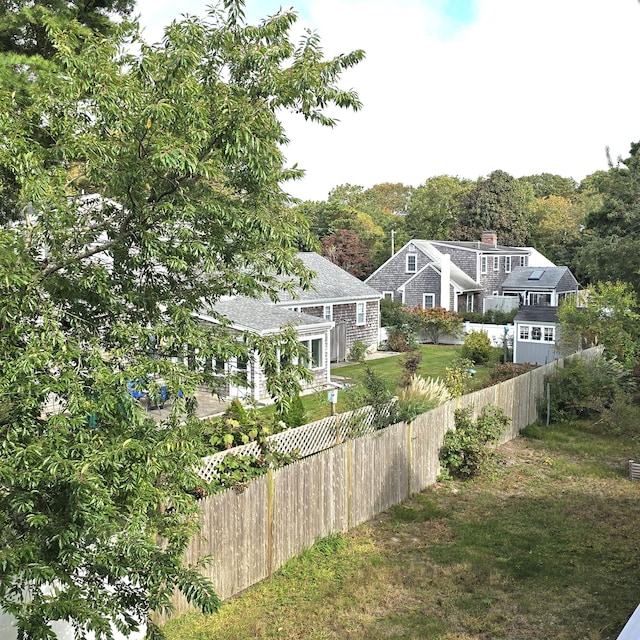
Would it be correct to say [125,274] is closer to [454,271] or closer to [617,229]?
[617,229]

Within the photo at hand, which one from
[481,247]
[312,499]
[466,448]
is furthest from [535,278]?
[312,499]

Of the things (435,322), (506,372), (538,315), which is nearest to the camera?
(506,372)

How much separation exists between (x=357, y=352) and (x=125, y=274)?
24015 mm

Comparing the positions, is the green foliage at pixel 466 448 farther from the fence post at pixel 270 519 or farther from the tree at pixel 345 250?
the tree at pixel 345 250

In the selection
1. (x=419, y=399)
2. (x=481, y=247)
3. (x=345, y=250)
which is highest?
(x=345, y=250)

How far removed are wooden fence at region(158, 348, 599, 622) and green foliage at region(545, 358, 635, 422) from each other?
538 cm

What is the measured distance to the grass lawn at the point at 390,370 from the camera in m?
19.8

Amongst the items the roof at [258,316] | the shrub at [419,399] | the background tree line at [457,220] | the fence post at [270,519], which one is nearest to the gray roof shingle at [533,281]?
the background tree line at [457,220]

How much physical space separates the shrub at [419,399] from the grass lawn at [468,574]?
5.35 ft

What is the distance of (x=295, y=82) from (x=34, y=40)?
8539 millimetres

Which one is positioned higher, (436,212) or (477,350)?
(436,212)

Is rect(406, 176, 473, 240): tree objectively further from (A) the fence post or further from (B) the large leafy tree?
(A) the fence post

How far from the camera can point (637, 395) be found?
2066 cm

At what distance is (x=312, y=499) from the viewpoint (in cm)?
991
